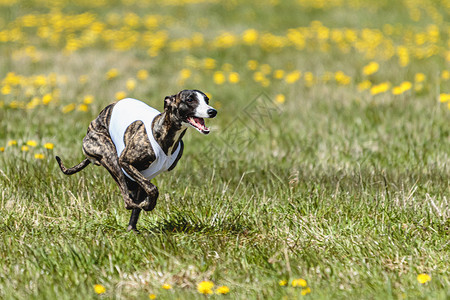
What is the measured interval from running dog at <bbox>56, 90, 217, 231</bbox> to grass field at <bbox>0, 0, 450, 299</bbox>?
13.1 inches

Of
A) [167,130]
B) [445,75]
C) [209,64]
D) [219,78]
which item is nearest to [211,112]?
[167,130]

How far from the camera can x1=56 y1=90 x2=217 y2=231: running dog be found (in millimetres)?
3180

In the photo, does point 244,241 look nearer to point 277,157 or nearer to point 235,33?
point 277,157

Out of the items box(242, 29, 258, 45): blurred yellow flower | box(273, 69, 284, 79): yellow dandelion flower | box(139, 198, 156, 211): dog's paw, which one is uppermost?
box(242, 29, 258, 45): blurred yellow flower

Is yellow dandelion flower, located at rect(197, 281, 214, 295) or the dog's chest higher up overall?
the dog's chest

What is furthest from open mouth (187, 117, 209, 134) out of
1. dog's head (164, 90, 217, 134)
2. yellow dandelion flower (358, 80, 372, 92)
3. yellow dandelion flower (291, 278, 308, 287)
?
yellow dandelion flower (358, 80, 372, 92)

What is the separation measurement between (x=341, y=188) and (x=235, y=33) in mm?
7458

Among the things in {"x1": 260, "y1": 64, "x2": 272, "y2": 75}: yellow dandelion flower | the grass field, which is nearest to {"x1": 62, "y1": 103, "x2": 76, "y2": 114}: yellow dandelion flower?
the grass field

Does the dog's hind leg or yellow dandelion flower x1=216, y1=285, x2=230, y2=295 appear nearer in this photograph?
yellow dandelion flower x1=216, y1=285, x2=230, y2=295

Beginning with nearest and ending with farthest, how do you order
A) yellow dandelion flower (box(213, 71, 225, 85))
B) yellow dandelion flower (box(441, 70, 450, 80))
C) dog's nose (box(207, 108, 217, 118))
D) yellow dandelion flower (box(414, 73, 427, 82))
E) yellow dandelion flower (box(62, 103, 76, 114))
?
dog's nose (box(207, 108, 217, 118))
yellow dandelion flower (box(62, 103, 76, 114))
yellow dandelion flower (box(414, 73, 427, 82))
yellow dandelion flower (box(441, 70, 450, 80))
yellow dandelion flower (box(213, 71, 225, 85))

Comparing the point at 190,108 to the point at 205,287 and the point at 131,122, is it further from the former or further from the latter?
the point at 205,287

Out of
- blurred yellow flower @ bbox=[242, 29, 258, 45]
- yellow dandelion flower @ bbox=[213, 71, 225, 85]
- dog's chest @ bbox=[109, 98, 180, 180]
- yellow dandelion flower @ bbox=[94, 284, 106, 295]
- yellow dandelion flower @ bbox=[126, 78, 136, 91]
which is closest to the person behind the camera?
yellow dandelion flower @ bbox=[94, 284, 106, 295]

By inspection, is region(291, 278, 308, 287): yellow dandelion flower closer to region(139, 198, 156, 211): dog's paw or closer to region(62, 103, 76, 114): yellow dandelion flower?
region(139, 198, 156, 211): dog's paw

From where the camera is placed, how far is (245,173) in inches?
187
